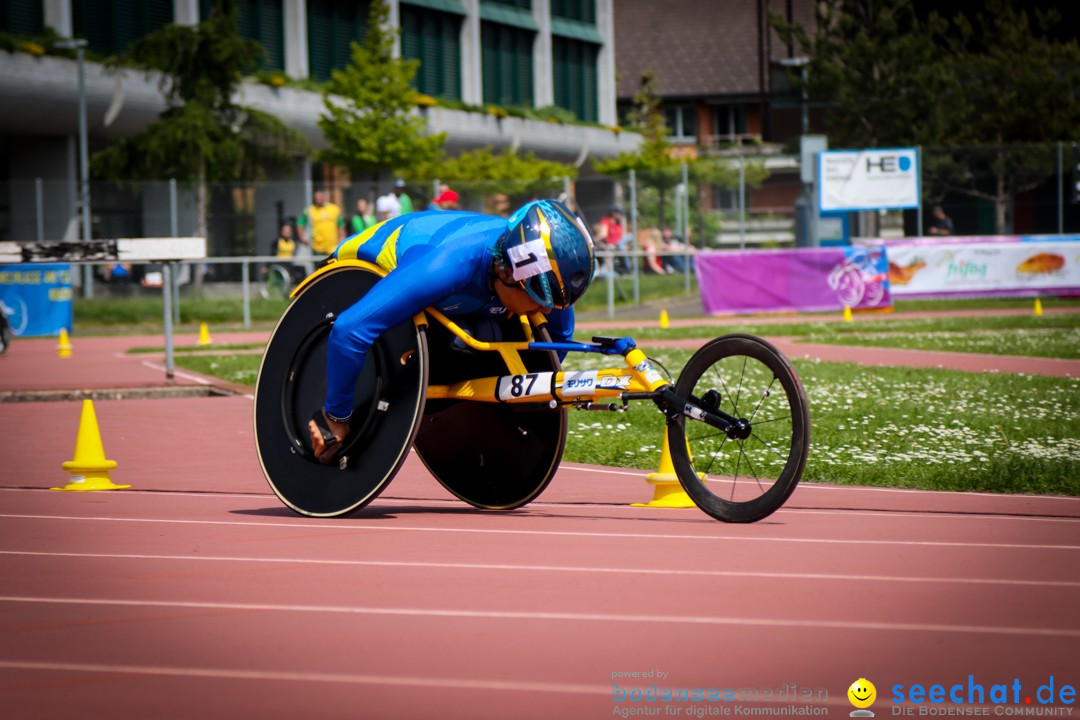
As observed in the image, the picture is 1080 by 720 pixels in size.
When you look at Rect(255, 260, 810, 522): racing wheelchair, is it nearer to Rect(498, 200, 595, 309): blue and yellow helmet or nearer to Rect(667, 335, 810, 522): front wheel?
Rect(667, 335, 810, 522): front wheel

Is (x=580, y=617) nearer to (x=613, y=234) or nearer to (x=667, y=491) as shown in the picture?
(x=667, y=491)

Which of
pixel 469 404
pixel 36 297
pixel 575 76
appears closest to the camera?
pixel 469 404

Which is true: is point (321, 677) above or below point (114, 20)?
below

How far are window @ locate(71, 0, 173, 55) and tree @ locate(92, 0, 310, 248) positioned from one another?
18.6ft

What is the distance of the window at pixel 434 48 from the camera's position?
189 ft

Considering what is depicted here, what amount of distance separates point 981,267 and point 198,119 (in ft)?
56.9

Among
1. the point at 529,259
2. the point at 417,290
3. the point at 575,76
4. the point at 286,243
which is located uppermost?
the point at 575,76

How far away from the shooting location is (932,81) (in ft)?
183

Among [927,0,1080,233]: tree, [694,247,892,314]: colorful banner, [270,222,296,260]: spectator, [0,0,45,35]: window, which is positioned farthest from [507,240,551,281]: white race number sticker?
[927,0,1080,233]: tree

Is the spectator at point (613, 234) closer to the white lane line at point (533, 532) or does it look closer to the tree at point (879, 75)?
the tree at point (879, 75)

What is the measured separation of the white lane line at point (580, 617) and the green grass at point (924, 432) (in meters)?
3.99

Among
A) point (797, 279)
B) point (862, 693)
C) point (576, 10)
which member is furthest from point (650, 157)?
point (862, 693)

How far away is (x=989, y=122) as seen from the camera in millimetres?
57375

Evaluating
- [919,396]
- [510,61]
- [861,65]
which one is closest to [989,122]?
[861,65]
